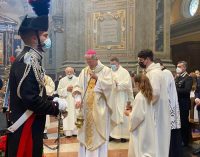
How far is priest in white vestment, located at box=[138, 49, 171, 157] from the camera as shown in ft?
18.8

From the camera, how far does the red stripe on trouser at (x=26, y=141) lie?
3504mm

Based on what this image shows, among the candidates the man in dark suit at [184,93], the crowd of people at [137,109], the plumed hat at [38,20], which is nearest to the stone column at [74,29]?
the man in dark suit at [184,93]

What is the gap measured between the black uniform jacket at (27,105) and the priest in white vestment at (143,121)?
6.97 ft

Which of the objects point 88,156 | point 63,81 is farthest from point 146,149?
point 63,81

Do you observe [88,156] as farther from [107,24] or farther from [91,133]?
[107,24]

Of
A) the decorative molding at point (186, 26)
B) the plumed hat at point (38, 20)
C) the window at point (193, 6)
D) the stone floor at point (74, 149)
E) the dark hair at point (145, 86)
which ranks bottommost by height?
the stone floor at point (74, 149)

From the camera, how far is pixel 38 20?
361 centimetres

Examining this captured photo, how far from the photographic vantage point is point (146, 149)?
555 cm

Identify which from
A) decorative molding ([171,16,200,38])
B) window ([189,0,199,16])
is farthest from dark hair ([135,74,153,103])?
window ([189,0,199,16])

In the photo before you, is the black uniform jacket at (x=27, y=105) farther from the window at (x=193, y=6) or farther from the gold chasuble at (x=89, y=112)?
the window at (x=193, y=6)

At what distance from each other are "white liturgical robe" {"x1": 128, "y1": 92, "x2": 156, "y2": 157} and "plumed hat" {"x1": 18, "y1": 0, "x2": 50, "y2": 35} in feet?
7.50

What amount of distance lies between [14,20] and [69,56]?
732 cm

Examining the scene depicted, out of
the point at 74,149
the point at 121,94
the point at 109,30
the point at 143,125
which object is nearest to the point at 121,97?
the point at 121,94

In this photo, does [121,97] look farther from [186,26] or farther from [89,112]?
[186,26]
